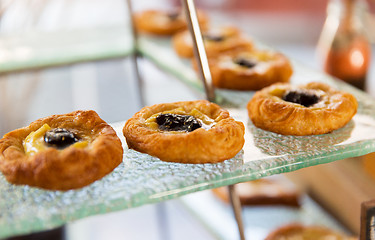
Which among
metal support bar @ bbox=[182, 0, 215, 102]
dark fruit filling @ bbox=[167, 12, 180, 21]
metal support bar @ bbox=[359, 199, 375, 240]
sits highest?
metal support bar @ bbox=[182, 0, 215, 102]

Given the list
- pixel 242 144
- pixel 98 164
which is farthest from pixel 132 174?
pixel 242 144

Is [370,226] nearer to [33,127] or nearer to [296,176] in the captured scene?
[33,127]

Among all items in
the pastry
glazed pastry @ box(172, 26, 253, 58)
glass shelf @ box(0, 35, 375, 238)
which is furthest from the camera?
the pastry

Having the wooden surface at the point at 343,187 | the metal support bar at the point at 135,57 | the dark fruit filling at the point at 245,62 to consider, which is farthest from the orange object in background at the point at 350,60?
the metal support bar at the point at 135,57

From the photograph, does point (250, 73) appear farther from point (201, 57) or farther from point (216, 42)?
point (216, 42)

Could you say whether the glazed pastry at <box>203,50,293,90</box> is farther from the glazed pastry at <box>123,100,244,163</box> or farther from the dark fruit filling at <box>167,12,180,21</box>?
the dark fruit filling at <box>167,12,180,21</box>

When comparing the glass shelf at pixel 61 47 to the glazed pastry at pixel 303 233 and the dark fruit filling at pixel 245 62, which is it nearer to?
the dark fruit filling at pixel 245 62

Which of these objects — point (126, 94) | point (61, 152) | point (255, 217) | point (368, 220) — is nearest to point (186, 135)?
point (61, 152)

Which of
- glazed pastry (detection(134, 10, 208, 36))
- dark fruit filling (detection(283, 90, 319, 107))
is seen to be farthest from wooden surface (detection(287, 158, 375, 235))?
glazed pastry (detection(134, 10, 208, 36))
